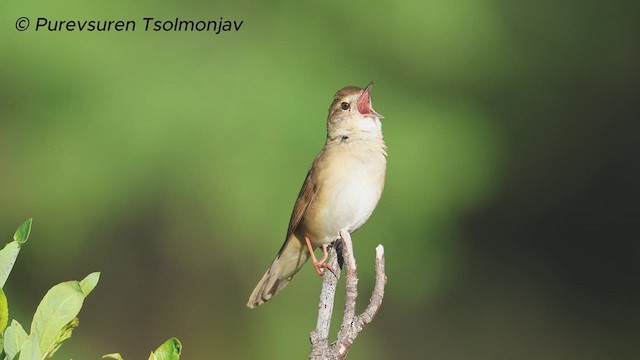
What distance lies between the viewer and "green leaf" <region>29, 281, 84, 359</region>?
189 cm

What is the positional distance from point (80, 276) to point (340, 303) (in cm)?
152

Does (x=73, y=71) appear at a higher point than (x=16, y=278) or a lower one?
higher

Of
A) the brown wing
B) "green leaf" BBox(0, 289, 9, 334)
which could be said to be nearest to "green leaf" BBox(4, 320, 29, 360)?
"green leaf" BBox(0, 289, 9, 334)

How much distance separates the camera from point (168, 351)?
2020mm

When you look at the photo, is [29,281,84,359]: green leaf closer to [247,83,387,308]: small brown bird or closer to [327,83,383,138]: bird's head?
[247,83,387,308]: small brown bird

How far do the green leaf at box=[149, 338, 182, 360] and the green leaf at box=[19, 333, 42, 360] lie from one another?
283 mm

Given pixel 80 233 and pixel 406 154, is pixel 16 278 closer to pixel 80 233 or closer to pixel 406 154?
pixel 80 233

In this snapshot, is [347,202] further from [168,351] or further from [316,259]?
[168,351]

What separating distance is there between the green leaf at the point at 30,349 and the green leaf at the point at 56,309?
0.11 meters

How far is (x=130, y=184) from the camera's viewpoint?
6367 mm

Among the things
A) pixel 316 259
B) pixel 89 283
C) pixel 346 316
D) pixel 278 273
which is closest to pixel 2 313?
pixel 89 283

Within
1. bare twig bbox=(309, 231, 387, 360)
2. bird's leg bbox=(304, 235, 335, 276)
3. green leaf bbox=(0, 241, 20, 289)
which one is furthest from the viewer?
bird's leg bbox=(304, 235, 335, 276)

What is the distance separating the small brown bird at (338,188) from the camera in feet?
13.5

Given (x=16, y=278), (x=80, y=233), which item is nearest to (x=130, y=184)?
(x=80, y=233)
